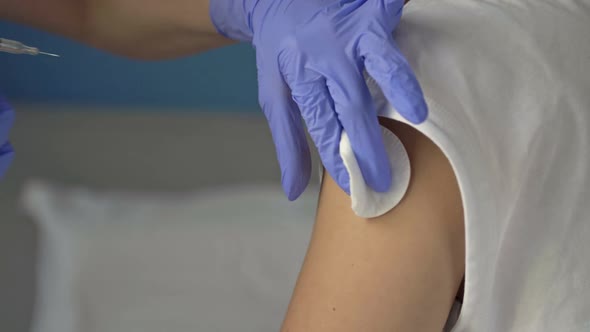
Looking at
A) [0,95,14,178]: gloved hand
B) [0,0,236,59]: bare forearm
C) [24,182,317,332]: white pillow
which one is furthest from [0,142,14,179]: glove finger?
[24,182,317,332]: white pillow

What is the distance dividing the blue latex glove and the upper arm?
5cm

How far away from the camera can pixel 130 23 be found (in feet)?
5.03

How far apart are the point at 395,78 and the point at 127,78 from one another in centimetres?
168

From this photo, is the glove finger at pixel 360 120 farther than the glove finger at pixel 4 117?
No

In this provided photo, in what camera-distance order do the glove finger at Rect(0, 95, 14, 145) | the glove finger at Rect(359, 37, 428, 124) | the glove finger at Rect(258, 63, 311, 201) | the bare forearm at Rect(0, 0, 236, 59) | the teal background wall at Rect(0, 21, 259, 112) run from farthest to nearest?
the teal background wall at Rect(0, 21, 259, 112), the bare forearm at Rect(0, 0, 236, 59), the glove finger at Rect(0, 95, 14, 145), the glove finger at Rect(258, 63, 311, 201), the glove finger at Rect(359, 37, 428, 124)

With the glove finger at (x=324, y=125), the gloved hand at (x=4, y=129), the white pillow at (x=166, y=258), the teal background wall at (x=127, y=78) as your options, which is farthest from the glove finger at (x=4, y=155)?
the teal background wall at (x=127, y=78)

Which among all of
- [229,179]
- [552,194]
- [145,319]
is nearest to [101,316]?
[145,319]

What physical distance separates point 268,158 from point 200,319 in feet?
2.56

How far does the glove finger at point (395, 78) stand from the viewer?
78 centimetres

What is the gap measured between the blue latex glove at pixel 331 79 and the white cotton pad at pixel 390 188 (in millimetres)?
11

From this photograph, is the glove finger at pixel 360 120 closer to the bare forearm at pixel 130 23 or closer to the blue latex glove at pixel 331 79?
the blue latex glove at pixel 331 79

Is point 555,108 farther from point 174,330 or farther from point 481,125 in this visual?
point 174,330

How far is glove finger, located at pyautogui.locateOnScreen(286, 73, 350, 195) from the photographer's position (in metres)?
0.89

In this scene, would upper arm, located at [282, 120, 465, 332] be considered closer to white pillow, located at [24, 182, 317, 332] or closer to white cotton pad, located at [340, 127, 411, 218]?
white cotton pad, located at [340, 127, 411, 218]
